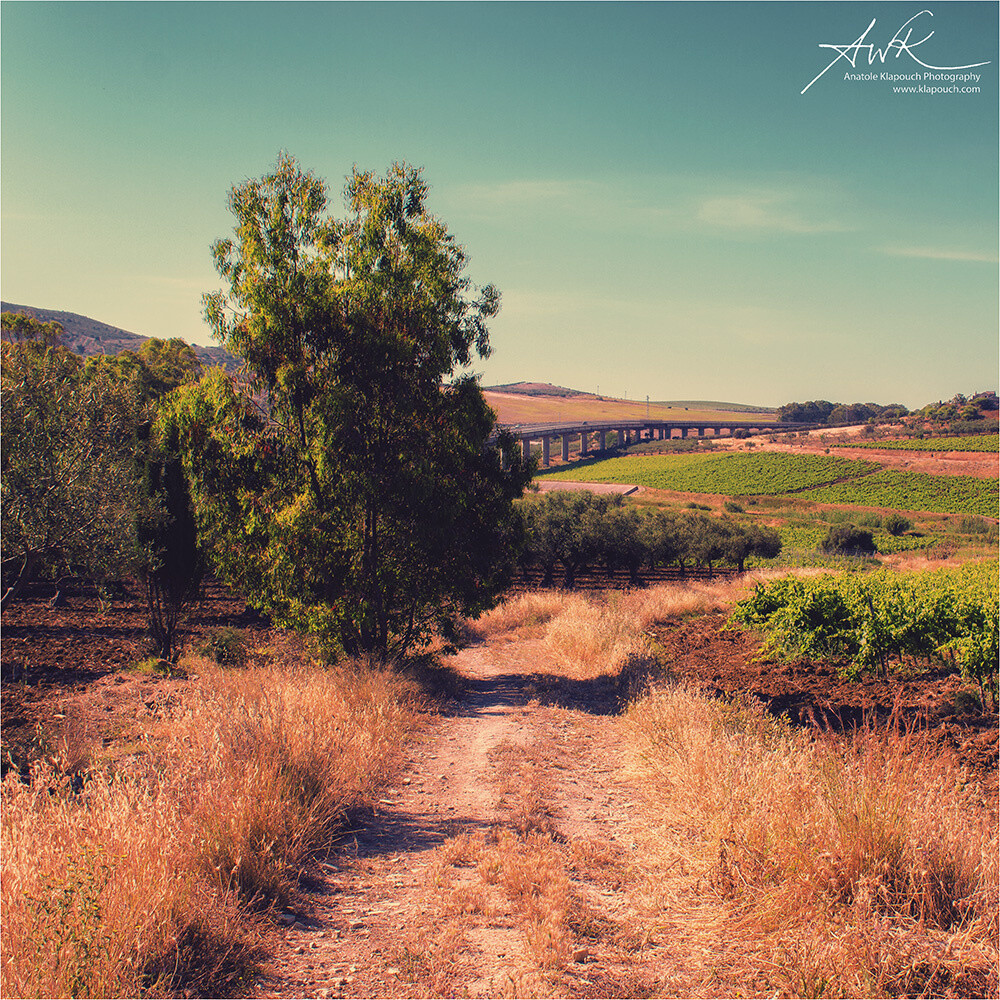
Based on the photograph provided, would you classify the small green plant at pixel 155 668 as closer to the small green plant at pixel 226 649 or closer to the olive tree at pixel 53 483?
the small green plant at pixel 226 649

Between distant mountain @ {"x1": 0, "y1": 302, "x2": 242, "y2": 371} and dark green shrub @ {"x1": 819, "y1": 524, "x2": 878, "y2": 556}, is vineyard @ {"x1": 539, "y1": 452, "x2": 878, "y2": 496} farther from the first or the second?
distant mountain @ {"x1": 0, "y1": 302, "x2": 242, "y2": 371}

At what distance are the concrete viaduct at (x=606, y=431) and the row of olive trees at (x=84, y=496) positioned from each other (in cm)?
8879

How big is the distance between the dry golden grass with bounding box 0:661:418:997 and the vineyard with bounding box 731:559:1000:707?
9956mm

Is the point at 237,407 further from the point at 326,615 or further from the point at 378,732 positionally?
the point at 378,732

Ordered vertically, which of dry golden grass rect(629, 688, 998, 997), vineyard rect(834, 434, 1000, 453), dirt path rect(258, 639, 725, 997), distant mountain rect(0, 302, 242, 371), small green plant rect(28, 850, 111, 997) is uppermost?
distant mountain rect(0, 302, 242, 371)

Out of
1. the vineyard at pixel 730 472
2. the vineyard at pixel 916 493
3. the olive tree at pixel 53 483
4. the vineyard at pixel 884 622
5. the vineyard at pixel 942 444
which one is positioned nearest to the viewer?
the olive tree at pixel 53 483

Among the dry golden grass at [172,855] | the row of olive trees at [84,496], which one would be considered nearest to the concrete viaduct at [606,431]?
the row of olive trees at [84,496]

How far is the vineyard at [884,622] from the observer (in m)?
10.9

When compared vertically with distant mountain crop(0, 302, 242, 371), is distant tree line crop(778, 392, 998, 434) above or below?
below

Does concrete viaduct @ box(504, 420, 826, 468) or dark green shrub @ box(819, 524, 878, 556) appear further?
concrete viaduct @ box(504, 420, 826, 468)

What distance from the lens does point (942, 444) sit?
346ft

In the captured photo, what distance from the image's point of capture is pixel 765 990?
384 centimetres

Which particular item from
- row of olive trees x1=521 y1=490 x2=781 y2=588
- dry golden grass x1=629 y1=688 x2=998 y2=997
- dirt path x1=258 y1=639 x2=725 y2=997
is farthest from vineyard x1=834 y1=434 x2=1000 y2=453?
dirt path x1=258 y1=639 x2=725 y2=997

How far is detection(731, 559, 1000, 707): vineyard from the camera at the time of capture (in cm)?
1095
